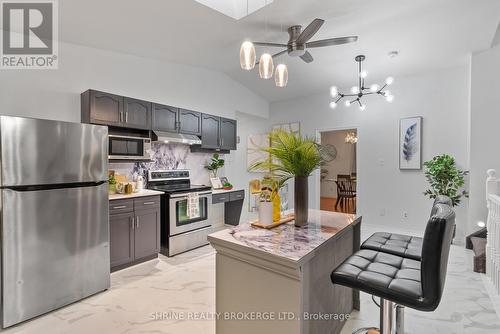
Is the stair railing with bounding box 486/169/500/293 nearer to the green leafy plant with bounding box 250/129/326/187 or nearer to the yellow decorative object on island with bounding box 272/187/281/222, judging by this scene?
the green leafy plant with bounding box 250/129/326/187

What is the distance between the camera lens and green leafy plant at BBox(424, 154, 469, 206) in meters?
4.02

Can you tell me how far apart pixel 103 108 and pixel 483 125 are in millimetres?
5427

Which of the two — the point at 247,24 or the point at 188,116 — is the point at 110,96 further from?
the point at 247,24

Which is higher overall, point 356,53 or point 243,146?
point 356,53

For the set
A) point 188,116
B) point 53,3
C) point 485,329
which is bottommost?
point 485,329

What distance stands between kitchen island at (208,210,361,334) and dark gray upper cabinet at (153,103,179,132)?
2.63 meters

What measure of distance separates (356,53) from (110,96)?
371 cm

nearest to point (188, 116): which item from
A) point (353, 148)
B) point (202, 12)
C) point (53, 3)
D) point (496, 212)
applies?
point (202, 12)

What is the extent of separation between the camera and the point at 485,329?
2061 millimetres

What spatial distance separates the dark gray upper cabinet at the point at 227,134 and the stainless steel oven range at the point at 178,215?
1.09 meters

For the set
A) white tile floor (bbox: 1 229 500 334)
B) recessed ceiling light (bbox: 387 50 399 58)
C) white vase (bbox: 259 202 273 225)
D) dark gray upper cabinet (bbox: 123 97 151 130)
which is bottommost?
white tile floor (bbox: 1 229 500 334)

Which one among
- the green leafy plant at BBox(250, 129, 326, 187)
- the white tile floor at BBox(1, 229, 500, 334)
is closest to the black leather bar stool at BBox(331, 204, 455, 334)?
the green leafy plant at BBox(250, 129, 326, 187)

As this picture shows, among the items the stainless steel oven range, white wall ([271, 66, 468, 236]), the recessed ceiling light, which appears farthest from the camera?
white wall ([271, 66, 468, 236])

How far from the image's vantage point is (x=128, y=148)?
11.5ft
